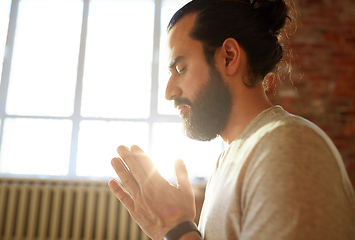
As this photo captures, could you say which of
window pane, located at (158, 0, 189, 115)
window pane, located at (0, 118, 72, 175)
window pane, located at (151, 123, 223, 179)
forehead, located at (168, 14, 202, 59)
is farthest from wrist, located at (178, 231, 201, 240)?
window pane, located at (0, 118, 72, 175)

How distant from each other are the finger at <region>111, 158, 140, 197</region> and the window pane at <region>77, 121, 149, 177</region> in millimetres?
1921

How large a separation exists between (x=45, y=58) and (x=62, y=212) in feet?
5.66

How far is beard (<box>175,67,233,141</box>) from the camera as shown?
760 millimetres

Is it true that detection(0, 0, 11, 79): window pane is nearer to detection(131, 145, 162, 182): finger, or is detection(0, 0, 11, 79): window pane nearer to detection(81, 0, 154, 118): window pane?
detection(81, 0, 154, 118): window pane

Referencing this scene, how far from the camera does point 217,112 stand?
0.77 m

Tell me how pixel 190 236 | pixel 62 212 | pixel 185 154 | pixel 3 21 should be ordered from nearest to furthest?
pixel 190 236, pixel 62 212, pixel 185 154, pixel 3 21

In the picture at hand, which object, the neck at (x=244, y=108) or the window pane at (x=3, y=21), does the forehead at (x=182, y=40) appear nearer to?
the neck at (x=244, y=108)

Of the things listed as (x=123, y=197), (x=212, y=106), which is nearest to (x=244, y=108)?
(x=212, y=106)

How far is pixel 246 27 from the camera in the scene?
80 cm

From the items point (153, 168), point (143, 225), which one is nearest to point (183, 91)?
point (153, 168)

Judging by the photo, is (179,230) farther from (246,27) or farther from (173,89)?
(246,27)

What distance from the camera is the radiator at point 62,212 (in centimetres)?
222

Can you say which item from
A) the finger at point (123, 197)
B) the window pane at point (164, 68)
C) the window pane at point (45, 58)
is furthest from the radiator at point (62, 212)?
the finger at point (123, 197)

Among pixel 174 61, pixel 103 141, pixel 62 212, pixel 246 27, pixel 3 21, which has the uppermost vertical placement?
pixel 3 21
